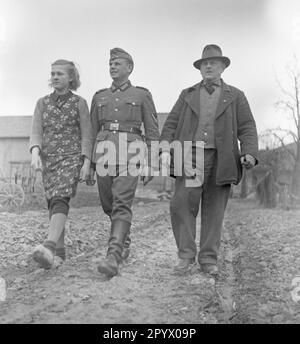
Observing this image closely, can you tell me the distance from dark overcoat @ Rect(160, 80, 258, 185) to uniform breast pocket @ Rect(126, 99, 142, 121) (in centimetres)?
31

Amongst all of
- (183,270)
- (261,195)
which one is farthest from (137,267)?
(261,195)

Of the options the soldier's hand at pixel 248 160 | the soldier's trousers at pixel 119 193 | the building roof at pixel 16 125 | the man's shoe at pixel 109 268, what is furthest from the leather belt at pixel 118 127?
the building roof at pixel 16 125

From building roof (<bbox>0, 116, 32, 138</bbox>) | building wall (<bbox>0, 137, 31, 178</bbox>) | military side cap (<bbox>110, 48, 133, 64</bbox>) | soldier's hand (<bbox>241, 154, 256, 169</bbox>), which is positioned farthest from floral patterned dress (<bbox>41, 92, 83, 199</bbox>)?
building roof (<bbox>0, 116, 32, 138</bbox>)

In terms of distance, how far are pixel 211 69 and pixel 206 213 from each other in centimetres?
132

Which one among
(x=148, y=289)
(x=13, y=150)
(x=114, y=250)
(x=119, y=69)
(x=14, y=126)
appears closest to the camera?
(x=148, y=289)

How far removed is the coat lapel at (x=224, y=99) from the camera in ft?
14.7

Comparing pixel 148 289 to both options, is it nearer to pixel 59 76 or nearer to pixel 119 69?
pixel 119 69

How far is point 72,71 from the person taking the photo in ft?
15.4

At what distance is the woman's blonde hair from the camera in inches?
182

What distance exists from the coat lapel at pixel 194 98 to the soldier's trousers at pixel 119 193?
0.84 meters

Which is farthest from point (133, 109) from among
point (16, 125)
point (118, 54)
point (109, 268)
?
point (16, 125)

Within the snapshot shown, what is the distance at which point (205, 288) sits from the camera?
12.9 ft

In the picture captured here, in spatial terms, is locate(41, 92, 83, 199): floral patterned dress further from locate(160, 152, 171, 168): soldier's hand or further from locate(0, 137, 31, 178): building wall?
locate(0, 137, 31, 178): building wall

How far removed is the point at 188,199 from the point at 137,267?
0.80 metres
